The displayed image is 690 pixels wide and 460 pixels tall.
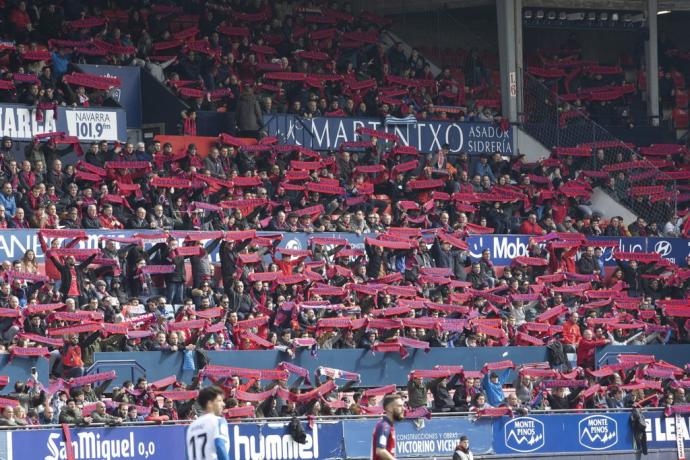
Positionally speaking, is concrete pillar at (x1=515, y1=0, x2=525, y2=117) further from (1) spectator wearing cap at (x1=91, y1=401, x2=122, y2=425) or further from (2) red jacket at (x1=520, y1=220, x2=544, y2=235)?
(1) spectator wearing cap at (x1=91, y1=401, x2=122, y2=425)

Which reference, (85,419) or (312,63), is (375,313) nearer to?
(85,419)

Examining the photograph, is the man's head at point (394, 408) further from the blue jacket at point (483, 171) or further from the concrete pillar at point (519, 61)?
the concrete pillar at point (519, 61)

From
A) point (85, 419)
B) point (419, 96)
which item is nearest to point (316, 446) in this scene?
point (85, 419)

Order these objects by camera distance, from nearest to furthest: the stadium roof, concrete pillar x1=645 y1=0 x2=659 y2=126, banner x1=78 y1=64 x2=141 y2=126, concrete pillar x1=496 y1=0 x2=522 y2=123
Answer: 1. banner x1=78 y1=64 x2=141 y2=126
2. concrete pillar x1=496 y1=0 x2=522 y2=123
3. the stadium roof
4. concrete pillar x1=645 y1=0 x2=659 y2=126

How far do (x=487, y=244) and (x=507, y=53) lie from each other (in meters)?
7.13

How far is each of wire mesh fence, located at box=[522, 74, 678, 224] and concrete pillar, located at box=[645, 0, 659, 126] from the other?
2492 millimetres

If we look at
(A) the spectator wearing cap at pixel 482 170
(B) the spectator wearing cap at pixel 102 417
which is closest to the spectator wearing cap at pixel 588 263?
(A) the spectator wearing cap at pixel 482 170

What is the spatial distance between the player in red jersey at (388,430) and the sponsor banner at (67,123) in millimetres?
16876

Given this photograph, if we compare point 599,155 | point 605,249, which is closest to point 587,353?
point 605,249

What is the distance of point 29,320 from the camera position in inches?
906

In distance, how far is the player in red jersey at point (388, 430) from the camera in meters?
12.2

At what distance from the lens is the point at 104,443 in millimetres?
20766

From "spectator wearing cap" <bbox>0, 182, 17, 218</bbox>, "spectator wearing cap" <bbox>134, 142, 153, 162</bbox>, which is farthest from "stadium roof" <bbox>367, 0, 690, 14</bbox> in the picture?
"spectator wearing cap" <bbox>0, 182, 17, 218</bbox>

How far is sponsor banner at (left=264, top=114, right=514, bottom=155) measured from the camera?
31.6 m
